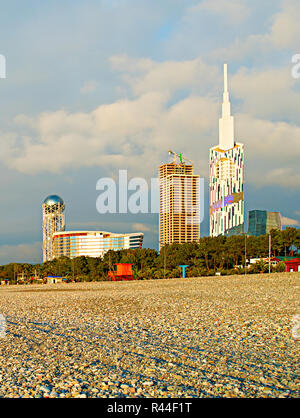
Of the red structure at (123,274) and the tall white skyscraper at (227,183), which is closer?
the red structure at (123,274)

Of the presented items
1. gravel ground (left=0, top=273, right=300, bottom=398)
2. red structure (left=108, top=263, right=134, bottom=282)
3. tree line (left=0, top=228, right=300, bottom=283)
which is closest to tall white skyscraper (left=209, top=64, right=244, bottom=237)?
tree line (left=0, top=228, right=300, bottom=283)

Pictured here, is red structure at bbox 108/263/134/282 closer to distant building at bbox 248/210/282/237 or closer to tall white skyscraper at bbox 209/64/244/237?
distant building at bbox 248/210/282/237

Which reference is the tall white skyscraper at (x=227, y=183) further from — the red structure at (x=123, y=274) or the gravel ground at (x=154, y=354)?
the gravel ground at (x=154, y=354)

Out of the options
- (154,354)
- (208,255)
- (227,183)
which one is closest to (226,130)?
(227,183)

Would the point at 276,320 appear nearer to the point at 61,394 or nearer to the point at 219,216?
the point at 61,394

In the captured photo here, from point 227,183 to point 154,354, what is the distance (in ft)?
623

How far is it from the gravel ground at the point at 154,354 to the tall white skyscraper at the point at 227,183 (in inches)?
6844

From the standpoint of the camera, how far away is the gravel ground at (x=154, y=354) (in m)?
7.31

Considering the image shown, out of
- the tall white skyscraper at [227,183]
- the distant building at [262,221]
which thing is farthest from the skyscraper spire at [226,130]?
the distant building at [262,221]

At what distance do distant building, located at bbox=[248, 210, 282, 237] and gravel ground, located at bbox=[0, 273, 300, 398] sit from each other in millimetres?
162277

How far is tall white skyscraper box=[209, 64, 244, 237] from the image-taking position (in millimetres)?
188875

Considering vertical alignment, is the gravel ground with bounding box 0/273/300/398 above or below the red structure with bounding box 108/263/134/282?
above
